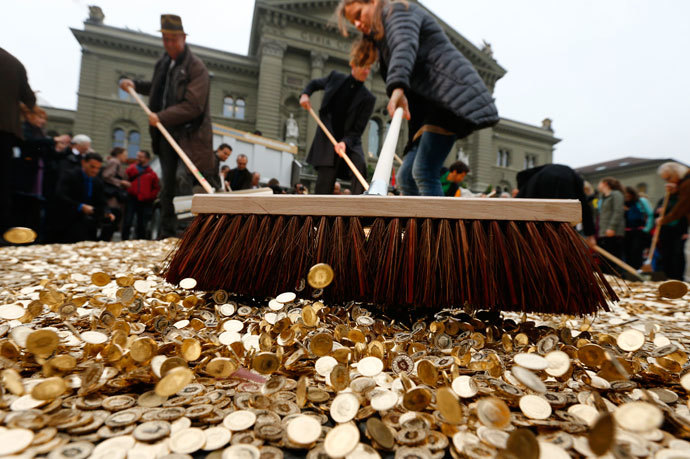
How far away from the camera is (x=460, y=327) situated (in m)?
0.96

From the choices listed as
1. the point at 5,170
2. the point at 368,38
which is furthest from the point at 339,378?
the point at 5,170

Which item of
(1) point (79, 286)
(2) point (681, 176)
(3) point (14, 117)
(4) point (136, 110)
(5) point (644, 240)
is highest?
(4) point (136, 110)

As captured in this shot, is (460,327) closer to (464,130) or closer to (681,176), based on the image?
(464,130)

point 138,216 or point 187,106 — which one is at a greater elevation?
point 187,106

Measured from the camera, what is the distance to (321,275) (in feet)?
2.78

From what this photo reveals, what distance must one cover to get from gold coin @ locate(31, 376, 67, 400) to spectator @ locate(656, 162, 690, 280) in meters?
4.84

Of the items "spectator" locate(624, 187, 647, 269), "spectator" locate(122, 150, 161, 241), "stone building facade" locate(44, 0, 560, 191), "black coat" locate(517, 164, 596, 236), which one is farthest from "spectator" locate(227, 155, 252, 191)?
"stone building facade" locate(44, 0, 560, 191)

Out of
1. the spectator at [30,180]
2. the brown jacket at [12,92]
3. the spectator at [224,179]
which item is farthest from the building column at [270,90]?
the brown jacket at [12,92]

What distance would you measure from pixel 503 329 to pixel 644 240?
16.8 feet

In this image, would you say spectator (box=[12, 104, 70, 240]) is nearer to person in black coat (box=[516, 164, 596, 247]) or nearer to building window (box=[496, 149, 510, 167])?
person in black coat (box=[516, 164, 596, 247])

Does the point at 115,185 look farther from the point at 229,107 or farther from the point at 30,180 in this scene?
the point at 229,107

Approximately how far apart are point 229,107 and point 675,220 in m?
20.3

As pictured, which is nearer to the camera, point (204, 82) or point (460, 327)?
point (460, 327)

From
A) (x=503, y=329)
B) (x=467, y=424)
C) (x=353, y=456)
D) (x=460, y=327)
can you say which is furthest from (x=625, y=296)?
(x=353, y=456)
